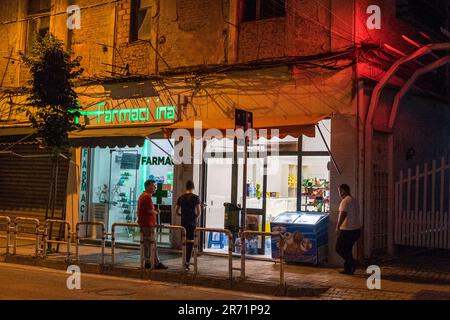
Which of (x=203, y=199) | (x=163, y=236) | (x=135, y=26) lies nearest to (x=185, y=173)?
(x=203, y=199)

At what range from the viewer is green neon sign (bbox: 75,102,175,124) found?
14.6 metres

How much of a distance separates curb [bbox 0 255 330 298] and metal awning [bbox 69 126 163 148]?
3.17m

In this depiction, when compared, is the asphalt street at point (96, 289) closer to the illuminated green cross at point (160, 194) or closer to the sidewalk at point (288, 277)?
the sidewalk at point (288, 277)

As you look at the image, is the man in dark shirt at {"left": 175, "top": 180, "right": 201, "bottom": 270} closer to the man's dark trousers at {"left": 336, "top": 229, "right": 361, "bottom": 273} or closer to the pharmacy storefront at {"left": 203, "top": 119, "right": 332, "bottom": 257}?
the pharmacy storefront at {"left": 203, "top": 119, "right": 332, "bottom": 257}

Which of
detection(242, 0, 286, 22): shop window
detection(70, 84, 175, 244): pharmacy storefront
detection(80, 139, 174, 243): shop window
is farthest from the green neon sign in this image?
detection(242, 0, 286, 22): shop window

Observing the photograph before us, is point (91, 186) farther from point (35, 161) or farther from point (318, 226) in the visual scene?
point (318, 226)

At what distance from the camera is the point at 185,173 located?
1422 cm

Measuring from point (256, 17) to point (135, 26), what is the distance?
396 cm

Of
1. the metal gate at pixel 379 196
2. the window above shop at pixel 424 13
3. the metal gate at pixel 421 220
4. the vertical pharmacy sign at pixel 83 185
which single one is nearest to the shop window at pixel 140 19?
the vertical pharmacy sign at pixel 83 185

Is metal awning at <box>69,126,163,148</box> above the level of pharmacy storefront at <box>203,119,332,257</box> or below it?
above

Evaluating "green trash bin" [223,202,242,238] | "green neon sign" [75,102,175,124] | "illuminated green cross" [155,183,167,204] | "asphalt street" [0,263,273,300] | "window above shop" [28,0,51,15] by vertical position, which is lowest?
"asphalt street" [0,263,273,300]

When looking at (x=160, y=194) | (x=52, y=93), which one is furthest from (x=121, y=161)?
(x=52, y=93)

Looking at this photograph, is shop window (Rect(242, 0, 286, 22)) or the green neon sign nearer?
shop window (Rect(242, 0, 286, 22))

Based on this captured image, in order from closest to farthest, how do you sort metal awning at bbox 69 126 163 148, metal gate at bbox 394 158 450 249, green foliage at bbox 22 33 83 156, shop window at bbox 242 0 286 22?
1. metal gate at bbox 394 158 450 249
2. green foliage at bbox 22 33 83 156
3. shop window at bbox 242 0 286 22
4. metal awning at bbox 69 126 163 148
